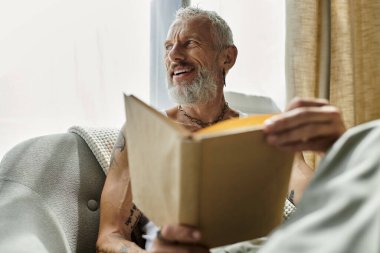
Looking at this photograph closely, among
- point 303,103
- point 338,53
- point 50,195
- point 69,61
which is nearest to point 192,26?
point 69,61

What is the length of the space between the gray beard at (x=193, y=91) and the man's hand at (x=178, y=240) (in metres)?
0.88

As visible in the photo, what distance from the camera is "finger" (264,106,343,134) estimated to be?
746 millimetres

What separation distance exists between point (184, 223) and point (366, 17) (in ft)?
4.85

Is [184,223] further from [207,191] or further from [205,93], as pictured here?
[205,93]

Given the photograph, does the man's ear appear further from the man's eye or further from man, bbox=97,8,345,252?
the man's eye

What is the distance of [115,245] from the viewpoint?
1.25 meters

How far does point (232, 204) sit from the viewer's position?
0.78 metres

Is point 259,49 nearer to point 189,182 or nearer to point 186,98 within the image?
point 186,98

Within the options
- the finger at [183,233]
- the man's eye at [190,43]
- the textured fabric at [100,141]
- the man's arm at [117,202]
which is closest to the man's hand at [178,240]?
the finger at [183,233]

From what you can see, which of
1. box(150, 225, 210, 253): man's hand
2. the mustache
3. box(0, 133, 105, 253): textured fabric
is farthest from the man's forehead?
box(150, 225, 210, 253): man's hand

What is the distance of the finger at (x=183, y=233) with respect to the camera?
28.9 inches

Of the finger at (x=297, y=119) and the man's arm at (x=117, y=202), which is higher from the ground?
the finger at (x=297, y=119)

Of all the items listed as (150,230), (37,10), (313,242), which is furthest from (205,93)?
(313,242)

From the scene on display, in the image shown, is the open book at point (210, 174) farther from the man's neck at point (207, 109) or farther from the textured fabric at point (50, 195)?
the man's neck at point (207, 109)
